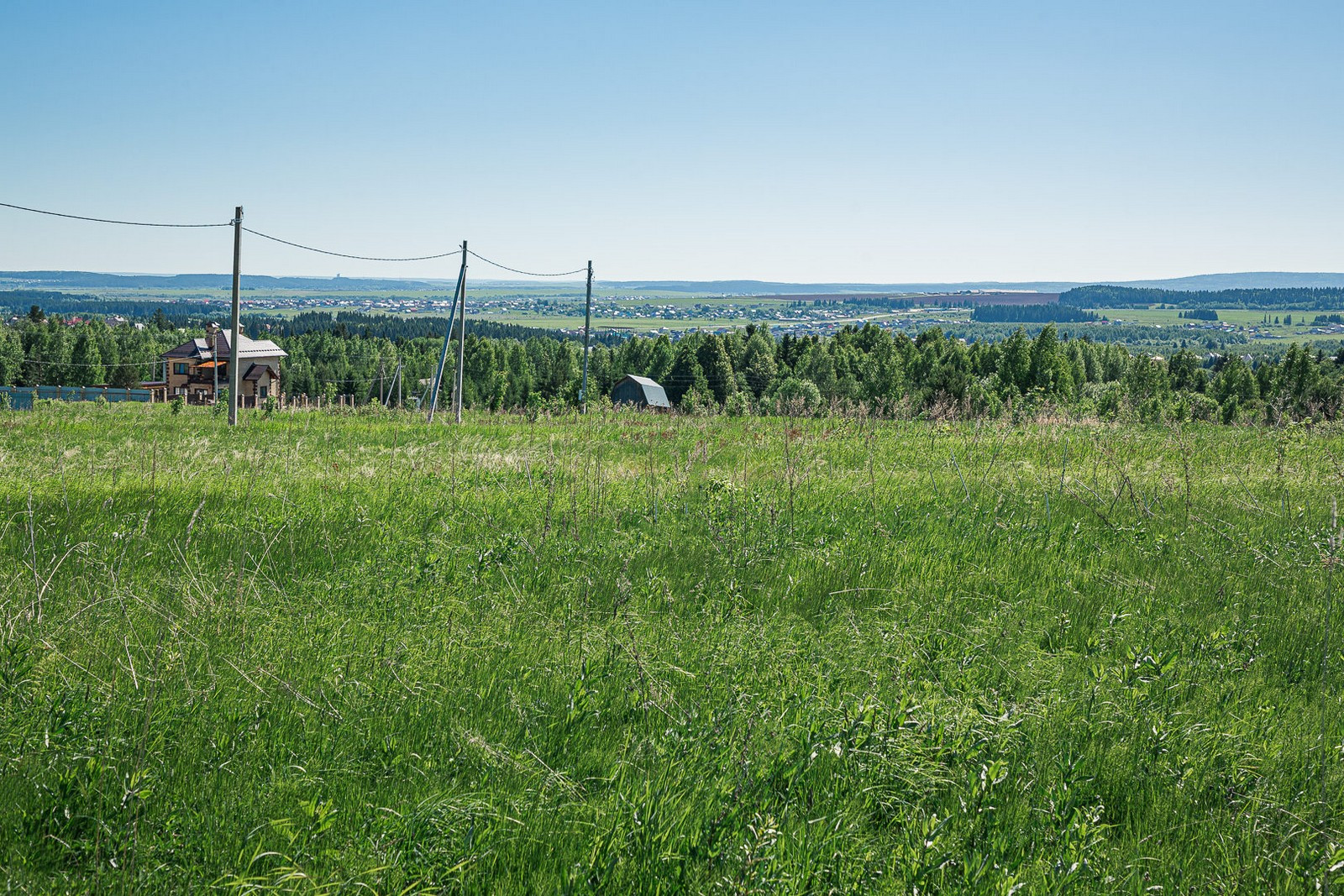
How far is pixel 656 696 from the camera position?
453 centimetres

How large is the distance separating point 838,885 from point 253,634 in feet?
11.7

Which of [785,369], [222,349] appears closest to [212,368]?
[222,349]

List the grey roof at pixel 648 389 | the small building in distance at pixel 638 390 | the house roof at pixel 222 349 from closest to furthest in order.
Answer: the grey roof at pixel 648 389 → the small building in distance at pixel 638 390 → the house roof at pixel 222 349

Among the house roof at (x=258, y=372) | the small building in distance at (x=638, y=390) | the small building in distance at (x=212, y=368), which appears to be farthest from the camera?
the house roof at (x=258, y=372)

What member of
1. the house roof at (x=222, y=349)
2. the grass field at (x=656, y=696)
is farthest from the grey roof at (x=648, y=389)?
the grass field at (x=656, y=696)

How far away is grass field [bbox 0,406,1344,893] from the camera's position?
10.6 feet

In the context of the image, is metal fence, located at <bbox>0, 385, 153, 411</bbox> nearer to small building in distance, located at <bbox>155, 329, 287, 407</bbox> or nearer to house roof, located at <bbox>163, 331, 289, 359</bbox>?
house roof, located at <bbox>163, 331, 289, 359</bbox>

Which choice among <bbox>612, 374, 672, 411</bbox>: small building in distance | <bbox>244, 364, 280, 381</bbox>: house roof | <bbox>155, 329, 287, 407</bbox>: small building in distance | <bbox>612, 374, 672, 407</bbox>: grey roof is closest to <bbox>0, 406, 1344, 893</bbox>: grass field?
<bbox>612, 374, 672, 407</bbox>: grey roof

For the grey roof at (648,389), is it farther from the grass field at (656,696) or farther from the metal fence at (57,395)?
the grass field at (656,696)

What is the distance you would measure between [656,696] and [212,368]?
391 feet

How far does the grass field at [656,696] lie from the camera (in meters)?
3.23

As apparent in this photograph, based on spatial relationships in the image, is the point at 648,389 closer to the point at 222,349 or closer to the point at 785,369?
the point at 785,369

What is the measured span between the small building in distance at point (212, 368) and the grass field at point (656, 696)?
93.9 metres

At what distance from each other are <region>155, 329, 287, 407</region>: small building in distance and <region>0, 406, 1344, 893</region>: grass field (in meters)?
93.9
